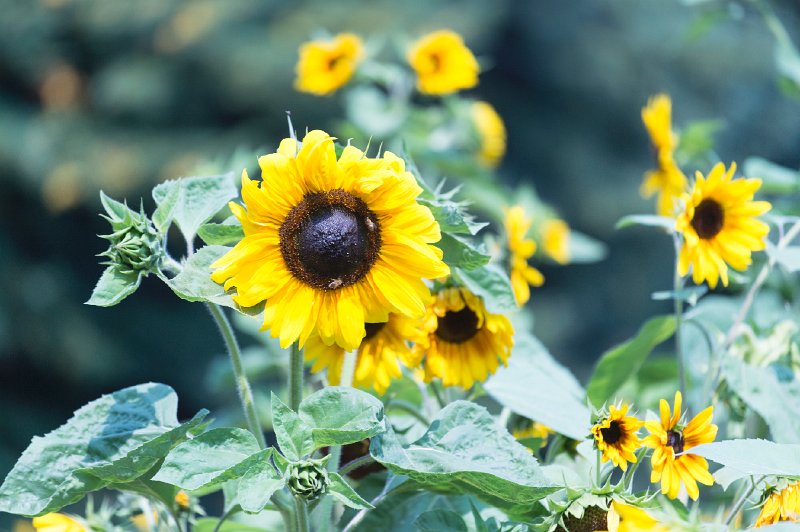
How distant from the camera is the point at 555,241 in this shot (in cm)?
116

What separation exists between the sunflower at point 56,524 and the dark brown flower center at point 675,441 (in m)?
0.34

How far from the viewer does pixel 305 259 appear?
489 mm

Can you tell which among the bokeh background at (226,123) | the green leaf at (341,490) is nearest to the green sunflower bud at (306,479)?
the green leaf at (341,490)

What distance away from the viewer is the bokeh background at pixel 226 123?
2354mm

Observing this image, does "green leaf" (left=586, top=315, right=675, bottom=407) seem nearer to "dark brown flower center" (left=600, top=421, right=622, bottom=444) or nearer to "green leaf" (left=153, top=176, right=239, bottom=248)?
"dark brown flower center" (left=600, top=421, right=622, bottom=444)

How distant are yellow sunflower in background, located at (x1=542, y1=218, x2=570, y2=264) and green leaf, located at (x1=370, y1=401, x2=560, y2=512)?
62 cm

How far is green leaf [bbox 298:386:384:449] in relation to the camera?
44cm

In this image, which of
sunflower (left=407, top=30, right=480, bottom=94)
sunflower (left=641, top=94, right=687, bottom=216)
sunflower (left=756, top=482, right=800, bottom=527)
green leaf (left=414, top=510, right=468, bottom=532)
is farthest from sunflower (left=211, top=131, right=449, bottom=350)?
sunflower (left=407, top=30, right=480, bottom=94)

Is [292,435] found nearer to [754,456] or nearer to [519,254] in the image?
[754,456]

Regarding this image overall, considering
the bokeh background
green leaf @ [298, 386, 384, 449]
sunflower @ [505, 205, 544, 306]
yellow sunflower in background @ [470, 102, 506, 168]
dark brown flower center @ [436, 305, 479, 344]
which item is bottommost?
the bokeh background

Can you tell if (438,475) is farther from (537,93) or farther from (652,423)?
(537,93)

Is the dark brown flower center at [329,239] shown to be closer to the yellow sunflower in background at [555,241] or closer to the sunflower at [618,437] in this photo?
the sunflower at [618,437]

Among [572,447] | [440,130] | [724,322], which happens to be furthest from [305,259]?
[440,130]

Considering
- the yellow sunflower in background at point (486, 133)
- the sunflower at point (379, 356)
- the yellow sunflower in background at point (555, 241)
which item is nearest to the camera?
the sunflower at point (379, 356)
